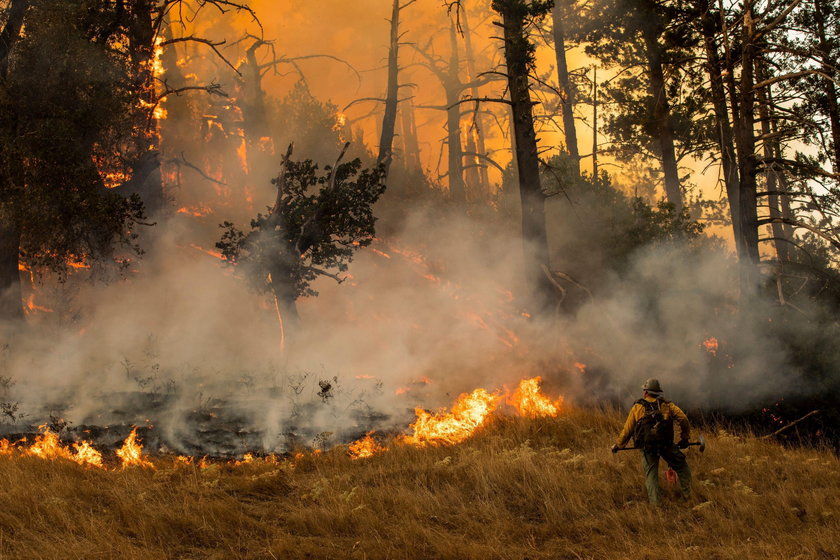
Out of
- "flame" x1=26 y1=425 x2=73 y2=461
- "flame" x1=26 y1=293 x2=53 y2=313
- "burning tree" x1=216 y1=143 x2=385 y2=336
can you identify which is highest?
"burning tree" x1=216 y1=143 x2=385 y2=336

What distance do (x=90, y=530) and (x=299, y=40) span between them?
35902mm

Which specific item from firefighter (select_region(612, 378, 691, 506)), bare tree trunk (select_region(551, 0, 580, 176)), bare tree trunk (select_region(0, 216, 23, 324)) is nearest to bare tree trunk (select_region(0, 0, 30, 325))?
bare tree trunk (select_region(0, 216, 23, 324))

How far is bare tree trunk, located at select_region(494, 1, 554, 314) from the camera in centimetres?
1597

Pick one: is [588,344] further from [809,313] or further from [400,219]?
[400,219]

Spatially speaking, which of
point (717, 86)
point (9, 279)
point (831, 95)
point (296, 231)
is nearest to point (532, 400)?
point (296, 231)

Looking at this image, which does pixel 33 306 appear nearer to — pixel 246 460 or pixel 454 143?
pixel 246 460

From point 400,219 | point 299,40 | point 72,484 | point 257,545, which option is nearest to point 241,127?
point 400,219

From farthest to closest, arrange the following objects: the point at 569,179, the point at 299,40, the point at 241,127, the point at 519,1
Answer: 1. the point at 299,40
2. the point at 241,127
3. the point at 569,179
4. the point at 519,1

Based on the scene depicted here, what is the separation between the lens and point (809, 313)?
584 inches

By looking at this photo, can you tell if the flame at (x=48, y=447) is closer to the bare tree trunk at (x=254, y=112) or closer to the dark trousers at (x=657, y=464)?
the dark trousers at (x=657, y=464)

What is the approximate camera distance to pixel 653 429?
8312 mm

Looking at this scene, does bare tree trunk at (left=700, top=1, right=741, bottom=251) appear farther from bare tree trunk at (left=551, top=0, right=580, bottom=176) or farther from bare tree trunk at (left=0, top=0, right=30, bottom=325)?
bare tree trunk at (left=0, top=0, right=30, bottom=325)

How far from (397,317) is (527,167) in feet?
16.8

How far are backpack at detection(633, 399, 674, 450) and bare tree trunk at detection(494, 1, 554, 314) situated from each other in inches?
305
